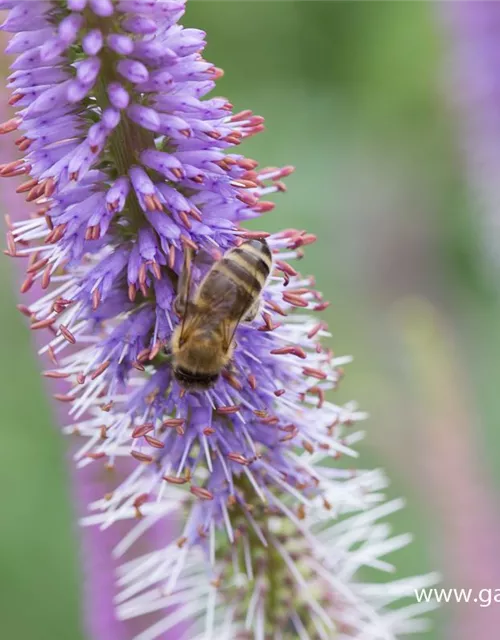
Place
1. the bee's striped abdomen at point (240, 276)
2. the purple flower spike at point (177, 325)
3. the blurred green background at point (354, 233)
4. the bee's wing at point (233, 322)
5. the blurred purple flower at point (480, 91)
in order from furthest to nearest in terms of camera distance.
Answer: the blurred purple flower at point (480, 91) → the blurred green background at point (354, 233) → the bee's wing at point (233, 322) → the bee's striped abdomen at point (240, 276) → the purple flower spike at point (177, 325)

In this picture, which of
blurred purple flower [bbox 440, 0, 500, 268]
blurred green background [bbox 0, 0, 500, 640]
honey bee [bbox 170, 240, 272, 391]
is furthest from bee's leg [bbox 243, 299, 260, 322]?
blurred purple flower [bbox 440, 0, 500, 268]

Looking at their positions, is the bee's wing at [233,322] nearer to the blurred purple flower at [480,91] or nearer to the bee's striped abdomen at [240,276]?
the bee's striped abdomen at [240,276]

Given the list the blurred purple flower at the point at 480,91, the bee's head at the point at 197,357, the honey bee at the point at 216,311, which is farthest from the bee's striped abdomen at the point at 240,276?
the blurred purple flower at the point at 480,91

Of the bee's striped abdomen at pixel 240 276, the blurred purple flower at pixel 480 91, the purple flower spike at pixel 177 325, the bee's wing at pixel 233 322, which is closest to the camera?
the purple flower spike at pixel 177 325

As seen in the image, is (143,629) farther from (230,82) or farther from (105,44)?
(230,82)

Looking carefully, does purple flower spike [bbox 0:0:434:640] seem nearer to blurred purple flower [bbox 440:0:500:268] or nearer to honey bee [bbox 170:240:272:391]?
honey bee [bbox 170:240:272:391]

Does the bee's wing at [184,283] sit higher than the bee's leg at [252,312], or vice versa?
the bee's wing at [184,283]

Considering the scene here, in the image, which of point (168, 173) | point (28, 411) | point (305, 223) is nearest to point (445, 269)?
point (305, 223)

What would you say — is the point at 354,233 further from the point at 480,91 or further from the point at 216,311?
the point at 216,311
